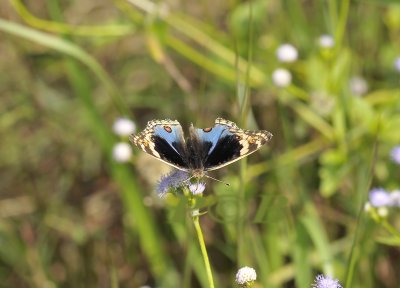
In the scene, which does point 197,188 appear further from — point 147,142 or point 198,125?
point 198,125

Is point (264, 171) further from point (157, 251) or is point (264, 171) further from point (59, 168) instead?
point (59, 168)

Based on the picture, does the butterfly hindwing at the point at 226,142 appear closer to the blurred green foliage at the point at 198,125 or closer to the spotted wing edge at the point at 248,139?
the spotted wing edge at the point at 248,139

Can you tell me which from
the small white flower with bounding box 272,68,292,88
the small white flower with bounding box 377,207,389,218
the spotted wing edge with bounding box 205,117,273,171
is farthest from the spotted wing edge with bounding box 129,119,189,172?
the small white flower with bounding box 272,68,292,88

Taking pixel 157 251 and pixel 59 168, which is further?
pixel 59 168

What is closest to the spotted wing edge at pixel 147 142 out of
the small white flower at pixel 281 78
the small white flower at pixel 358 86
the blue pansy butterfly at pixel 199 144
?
the blue pansy butterfly at pixel 199 144

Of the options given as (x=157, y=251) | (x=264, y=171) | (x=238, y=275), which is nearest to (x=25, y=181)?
(x=157, y=251)
